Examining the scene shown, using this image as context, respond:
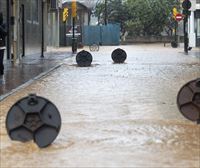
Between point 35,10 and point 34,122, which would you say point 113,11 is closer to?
point 35,10

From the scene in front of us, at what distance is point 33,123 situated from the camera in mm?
7898

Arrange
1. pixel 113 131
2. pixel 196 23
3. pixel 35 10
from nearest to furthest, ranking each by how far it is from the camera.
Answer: pixel 113 131 < pixel 35 10 < pixel 196 23

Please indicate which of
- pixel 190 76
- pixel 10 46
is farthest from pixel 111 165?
pixel 10 46

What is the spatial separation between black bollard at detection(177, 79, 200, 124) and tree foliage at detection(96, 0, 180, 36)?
2416 inches

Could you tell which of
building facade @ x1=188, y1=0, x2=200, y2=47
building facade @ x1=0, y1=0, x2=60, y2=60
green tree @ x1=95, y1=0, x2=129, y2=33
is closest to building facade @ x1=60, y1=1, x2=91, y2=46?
green tree @ x1=95, y1=0, x2=129, y2=33

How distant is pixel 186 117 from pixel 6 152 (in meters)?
3.00

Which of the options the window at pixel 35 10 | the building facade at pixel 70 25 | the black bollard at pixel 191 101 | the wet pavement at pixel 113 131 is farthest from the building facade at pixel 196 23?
the black bollard at pixel 191 101

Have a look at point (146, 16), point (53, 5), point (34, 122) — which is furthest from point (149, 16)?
point (34, 122)

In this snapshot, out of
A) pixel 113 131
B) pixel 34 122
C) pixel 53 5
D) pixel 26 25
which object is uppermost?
pixel 53 5

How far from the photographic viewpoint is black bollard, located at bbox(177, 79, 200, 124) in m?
9.23

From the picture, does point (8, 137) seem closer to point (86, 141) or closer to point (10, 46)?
point (86, 141)

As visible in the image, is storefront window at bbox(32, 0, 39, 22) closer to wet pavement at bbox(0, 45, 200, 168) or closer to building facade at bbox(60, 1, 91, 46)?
building facade at bbox(60, 1, 91, 46)

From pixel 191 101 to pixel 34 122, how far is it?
2.53 m

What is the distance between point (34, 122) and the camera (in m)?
7.89
